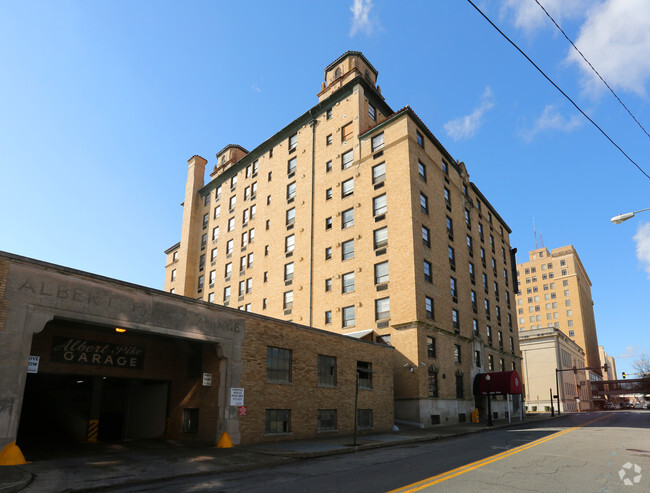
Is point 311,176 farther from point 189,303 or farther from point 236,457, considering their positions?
point 236,457

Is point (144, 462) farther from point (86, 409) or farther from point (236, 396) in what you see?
point (86, 409)

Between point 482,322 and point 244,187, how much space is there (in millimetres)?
29660

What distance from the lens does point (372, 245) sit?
3566 centimetres

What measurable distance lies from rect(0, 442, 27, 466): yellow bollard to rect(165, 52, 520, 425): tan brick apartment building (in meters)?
21.8

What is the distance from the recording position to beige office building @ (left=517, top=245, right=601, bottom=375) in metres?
119

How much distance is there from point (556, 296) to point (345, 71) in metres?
105

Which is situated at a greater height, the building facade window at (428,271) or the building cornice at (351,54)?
the building cornice at (351,54)

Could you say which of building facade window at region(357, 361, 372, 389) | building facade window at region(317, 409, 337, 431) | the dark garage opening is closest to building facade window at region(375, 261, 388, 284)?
building facade window at region(357, 361, 372, 389)

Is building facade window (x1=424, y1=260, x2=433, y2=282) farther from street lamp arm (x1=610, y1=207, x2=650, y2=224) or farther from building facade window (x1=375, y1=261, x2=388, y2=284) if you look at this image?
street lamp arm (x1=610, y1=207, x2=650, y2=224)

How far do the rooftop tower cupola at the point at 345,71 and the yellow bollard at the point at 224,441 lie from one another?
116 feet

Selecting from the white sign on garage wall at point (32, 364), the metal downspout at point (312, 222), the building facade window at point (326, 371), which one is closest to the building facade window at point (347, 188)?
the metal downspout at point (312, 222)

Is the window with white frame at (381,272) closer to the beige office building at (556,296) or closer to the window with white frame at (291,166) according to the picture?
the window with white frame at (291,166)

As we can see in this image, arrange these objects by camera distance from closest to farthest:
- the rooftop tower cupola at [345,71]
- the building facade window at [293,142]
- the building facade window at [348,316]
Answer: the building facade window at [348,316]
the rooftop tower cupola at [345,71]
the building facade window at [293,142]

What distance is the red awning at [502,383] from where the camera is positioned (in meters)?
36.1
